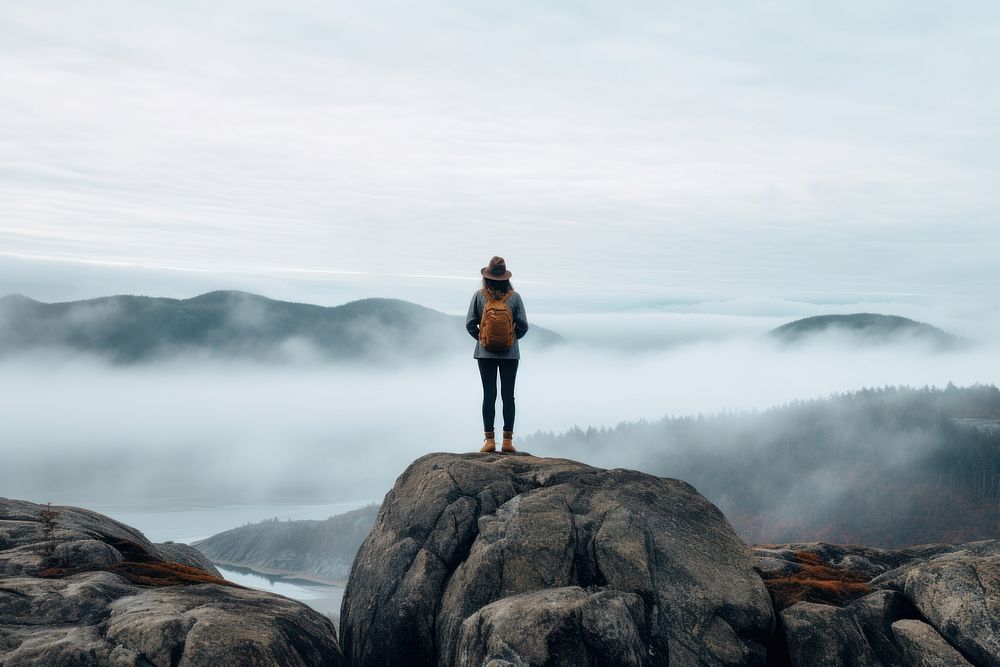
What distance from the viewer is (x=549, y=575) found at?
2358 centimetres

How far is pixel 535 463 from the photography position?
2902 cm

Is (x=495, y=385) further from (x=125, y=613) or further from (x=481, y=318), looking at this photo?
(x=125, y=613)

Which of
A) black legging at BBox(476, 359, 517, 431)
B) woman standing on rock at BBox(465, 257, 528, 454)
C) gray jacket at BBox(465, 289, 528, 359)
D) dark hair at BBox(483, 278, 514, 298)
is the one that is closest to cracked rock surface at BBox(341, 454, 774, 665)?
black legging at BBox(476, 359, 517, 431)

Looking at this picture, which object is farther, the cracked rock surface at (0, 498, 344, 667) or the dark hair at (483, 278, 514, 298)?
the dark hair at (483, 278, 514, 298)

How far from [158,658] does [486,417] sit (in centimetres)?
1410

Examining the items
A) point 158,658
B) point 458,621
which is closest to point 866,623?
point 458,621

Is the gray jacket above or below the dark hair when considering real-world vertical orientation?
below

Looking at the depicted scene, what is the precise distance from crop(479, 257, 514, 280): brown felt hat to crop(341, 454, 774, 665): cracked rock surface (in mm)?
6735

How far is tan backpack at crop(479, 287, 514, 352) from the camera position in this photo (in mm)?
30094

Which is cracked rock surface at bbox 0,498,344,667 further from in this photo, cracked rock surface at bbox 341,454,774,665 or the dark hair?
the dark hair

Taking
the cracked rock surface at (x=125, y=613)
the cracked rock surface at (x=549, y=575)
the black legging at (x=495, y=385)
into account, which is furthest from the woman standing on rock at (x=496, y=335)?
the cracked rock surface at (x=125, y=613)

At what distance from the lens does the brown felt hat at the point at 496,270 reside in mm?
30672

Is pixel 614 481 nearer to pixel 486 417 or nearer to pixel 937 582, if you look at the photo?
pixel 486 417

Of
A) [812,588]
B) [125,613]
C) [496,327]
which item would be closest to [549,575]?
[812,588]
